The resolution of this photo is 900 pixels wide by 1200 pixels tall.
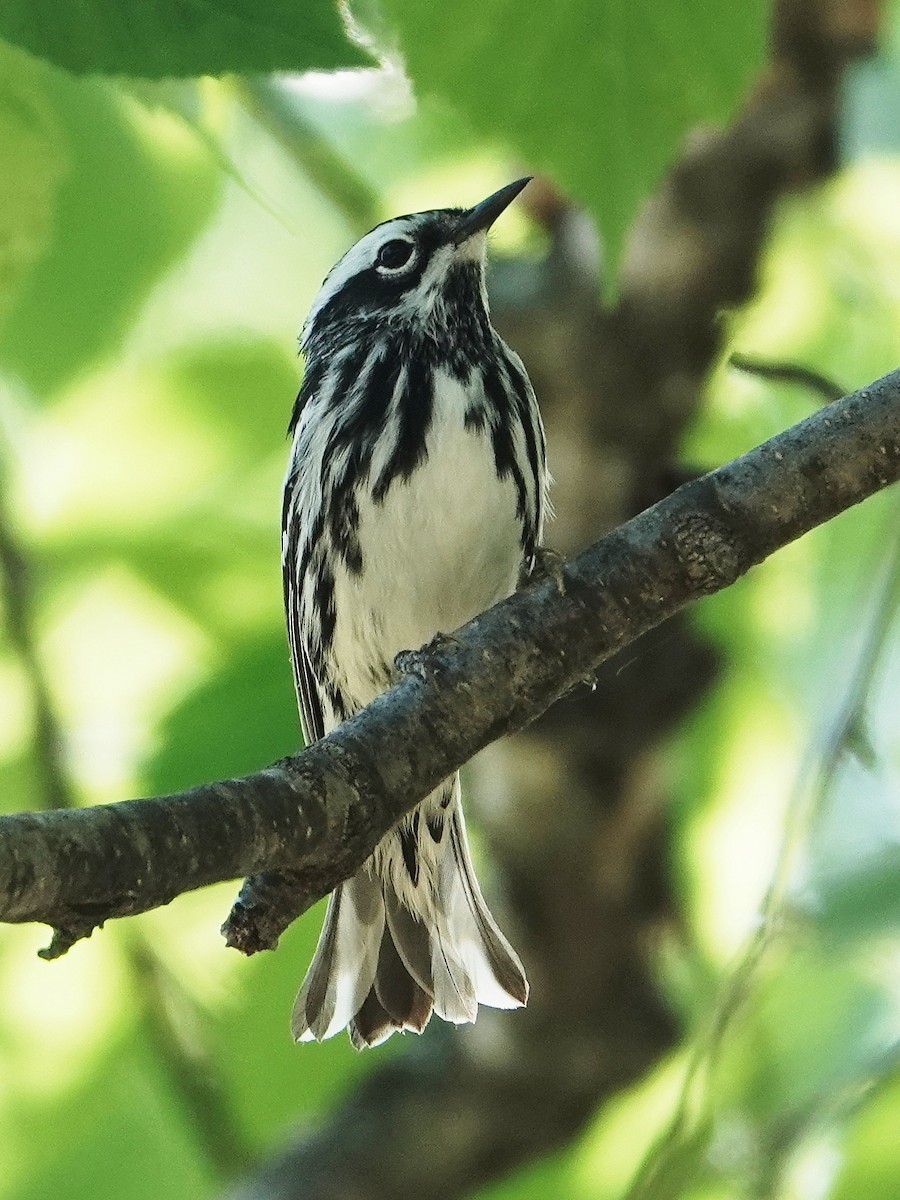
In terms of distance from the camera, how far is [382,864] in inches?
101

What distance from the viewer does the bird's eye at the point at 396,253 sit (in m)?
2.88

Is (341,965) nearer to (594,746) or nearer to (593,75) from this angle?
(594,746)

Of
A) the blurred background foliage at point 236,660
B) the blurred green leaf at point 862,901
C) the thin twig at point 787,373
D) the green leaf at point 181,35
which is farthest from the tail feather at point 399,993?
the green leaf at point 181,35

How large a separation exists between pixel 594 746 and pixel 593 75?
1.80 meters

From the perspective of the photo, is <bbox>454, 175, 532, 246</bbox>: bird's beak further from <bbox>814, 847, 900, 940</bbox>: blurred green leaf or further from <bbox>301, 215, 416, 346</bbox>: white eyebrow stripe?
<bbox>814, 847, 900, 940</bbox>: blurred green leaf

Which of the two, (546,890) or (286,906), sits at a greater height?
(546,890)

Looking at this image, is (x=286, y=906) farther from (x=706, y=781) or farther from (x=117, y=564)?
(x=706, y=781)

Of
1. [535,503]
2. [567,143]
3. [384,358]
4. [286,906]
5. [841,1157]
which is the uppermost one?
[384,358]

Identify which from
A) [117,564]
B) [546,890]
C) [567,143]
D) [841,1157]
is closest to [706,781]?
[546,890]

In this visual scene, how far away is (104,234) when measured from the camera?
2285 mm

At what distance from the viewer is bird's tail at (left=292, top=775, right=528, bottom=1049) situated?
214cm

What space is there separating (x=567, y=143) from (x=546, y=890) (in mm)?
1882

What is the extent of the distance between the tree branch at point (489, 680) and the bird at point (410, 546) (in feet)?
3.20

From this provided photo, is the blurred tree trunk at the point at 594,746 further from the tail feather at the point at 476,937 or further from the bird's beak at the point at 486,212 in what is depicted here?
the tail feather at the point at 476,937
